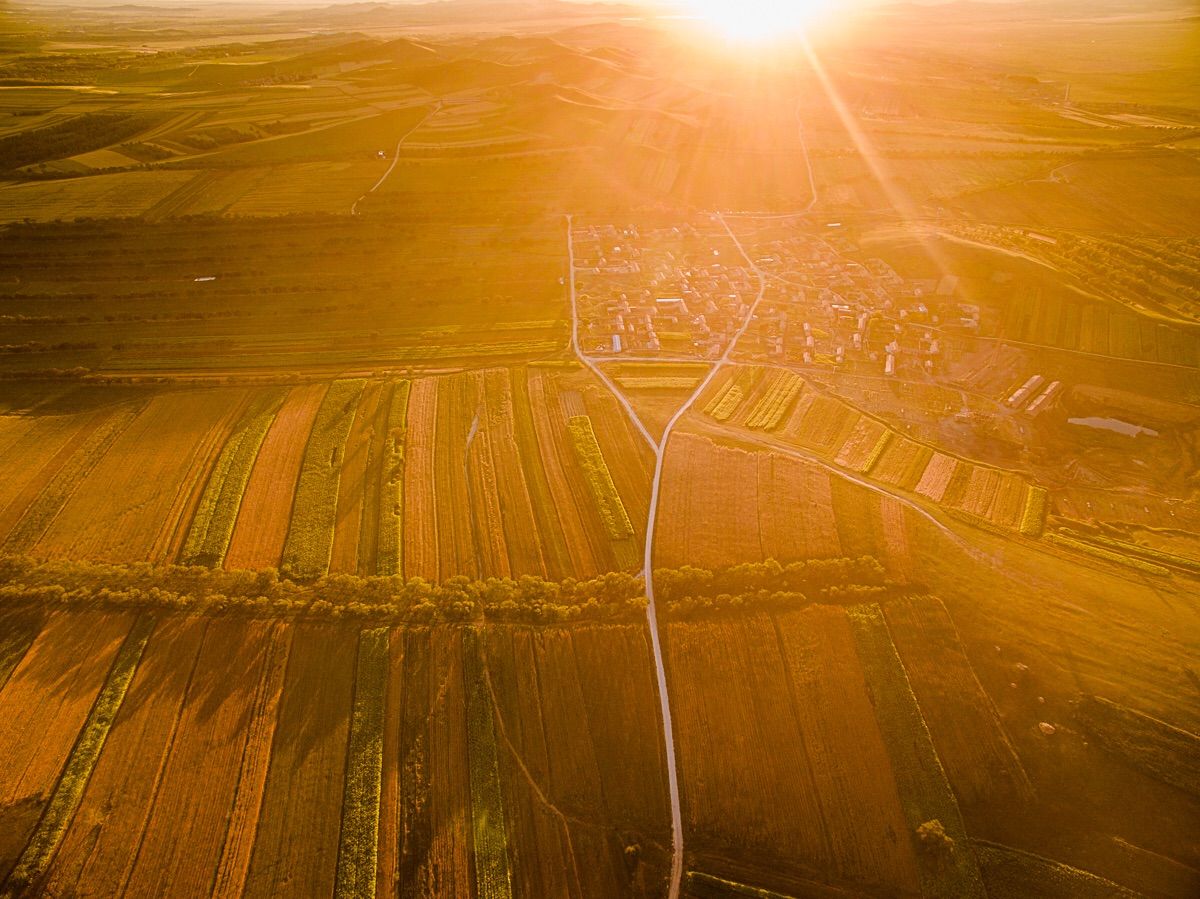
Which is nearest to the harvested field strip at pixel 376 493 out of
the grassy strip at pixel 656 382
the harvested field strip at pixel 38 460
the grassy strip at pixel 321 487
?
the grassy strip at pixel 321 487

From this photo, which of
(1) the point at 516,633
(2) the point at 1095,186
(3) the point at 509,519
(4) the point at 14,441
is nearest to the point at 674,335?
(3) the point at 509,519

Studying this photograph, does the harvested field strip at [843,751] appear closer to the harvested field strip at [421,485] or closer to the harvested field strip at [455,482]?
the harvested field strip at [455,482]

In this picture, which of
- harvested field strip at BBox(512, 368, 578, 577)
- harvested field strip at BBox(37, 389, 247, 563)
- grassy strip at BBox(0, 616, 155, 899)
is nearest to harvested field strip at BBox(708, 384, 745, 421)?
harvested field strip at BBox(512, 368, 578, 577)

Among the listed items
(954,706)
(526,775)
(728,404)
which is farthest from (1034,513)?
(526,775)

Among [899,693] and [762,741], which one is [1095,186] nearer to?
[899,693]

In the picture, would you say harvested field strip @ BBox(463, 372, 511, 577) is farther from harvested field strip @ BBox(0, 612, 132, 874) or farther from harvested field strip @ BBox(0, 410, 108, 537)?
harvested field strip @ BBox(0, 410, 108, 537)

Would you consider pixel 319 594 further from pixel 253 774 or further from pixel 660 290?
pixel 660 290
